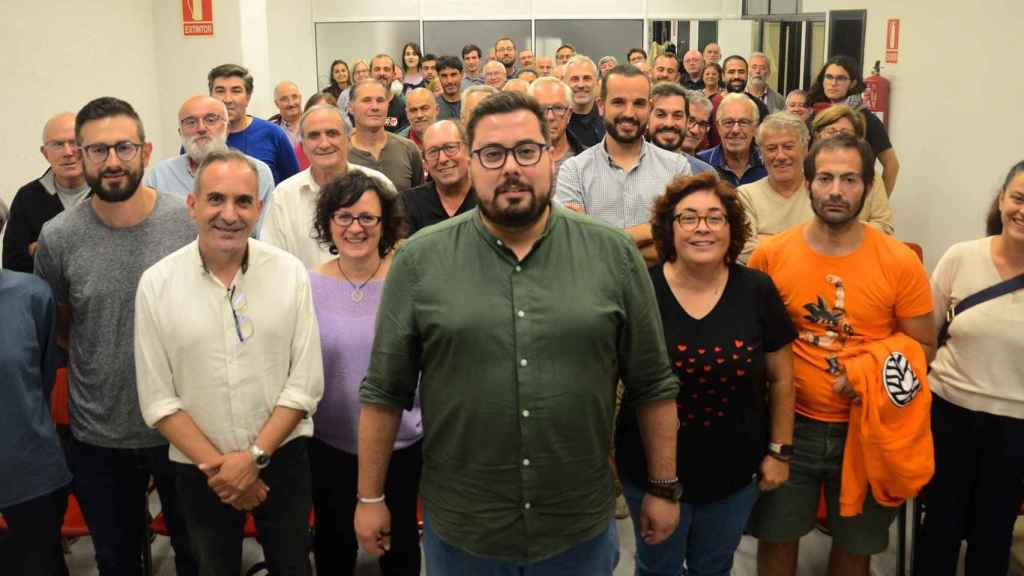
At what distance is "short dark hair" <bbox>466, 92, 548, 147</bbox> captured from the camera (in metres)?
1.92

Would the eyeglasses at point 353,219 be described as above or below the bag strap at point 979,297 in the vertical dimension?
above

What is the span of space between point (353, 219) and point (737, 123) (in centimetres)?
214

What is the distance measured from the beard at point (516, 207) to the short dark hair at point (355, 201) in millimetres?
1085

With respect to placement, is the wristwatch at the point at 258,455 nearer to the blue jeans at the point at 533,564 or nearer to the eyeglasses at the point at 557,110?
the blue jeans at the point at 533,564

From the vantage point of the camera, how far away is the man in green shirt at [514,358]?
6.21 ft

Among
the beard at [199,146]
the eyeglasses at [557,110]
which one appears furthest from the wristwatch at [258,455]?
the eyeglasses at [557,110]

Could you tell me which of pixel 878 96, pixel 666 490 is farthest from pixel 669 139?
pixel 878 96

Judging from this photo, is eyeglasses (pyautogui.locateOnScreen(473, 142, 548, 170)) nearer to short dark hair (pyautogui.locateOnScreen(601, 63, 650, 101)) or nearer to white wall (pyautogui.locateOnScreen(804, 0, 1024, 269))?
short dark hair (pyautogui.locateOnScreen(601, 63, 650, 101))

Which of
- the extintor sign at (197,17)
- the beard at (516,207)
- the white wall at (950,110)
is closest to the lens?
the beard at (516,207)

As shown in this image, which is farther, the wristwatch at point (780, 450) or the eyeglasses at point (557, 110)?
the eyeglasses at point (557, 110)

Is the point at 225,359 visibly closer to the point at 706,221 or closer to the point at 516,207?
the point at 516,207

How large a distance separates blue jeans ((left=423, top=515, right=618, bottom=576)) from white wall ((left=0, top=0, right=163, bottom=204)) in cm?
467

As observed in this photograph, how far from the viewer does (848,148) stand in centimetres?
276

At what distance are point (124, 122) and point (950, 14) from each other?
20.1 feet
